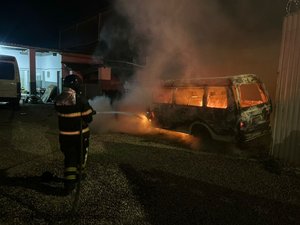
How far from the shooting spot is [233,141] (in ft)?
16.9

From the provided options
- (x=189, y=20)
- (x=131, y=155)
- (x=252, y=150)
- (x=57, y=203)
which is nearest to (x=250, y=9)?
(x=189, y=20)

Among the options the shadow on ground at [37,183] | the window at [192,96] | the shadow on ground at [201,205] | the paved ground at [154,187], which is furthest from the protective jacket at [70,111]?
the window at [192,96]

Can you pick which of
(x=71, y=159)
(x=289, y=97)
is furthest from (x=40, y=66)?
(x=289, y=97)

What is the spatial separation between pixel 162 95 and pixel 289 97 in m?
3.56

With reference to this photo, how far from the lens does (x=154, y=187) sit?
3.60m

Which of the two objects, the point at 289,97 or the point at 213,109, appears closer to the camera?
the point at 289,97

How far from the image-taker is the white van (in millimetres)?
10852

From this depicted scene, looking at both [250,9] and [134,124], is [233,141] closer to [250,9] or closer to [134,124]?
[134,124]

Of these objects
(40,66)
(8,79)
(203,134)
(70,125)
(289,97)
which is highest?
(40,66)

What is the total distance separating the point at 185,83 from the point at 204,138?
62.6 inches

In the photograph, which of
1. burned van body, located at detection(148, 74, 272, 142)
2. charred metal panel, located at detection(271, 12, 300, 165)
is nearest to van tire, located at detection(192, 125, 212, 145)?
burned van body, located at detection(148, 74, 272, 142)

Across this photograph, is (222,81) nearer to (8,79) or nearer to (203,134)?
(203,134)

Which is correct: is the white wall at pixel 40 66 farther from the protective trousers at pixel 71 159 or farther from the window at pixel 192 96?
the protective trousers at pixel 71 159

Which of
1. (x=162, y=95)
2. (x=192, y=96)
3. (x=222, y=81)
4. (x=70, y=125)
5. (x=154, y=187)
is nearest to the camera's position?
(x=70, y=125)
